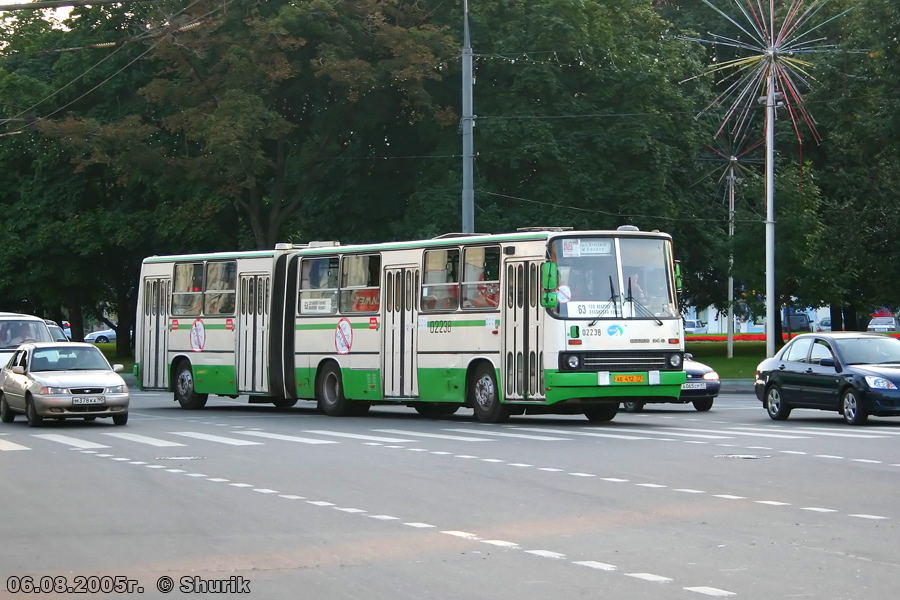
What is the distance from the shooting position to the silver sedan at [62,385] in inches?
1001

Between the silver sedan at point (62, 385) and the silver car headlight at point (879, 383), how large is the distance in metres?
12.3

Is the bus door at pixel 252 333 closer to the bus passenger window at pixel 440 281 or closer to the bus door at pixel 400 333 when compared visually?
the bus door at pixel 400 333

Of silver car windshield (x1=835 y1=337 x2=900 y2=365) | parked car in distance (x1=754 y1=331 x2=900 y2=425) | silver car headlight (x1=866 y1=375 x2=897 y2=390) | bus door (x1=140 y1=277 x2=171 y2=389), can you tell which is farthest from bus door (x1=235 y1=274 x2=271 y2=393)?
silver car headlight (x1=866 y1=375 x2=897 y2=390)

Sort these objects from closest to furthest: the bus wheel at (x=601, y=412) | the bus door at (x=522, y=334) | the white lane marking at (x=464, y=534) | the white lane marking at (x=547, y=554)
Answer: the white lane marking at (x=547, y=554) → the white lane marking at (x=464, y=534) → the bus door at (x=522, y=334) → the bus wheel at (x=601, y=412)

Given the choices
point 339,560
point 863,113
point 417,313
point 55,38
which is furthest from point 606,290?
point 55,38

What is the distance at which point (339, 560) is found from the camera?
1020cm

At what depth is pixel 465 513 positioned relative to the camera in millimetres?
12891

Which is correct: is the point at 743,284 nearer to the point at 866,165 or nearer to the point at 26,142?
the point at 866,165

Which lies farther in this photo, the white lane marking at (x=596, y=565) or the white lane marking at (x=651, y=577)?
the white lane marking at (x=596, y=565)

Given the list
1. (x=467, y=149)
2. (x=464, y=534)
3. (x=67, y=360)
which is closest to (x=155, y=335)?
(x=67, y=360)

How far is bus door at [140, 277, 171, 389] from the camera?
3419 cm

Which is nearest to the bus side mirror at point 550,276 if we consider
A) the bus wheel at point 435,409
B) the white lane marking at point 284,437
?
the white lane marking at point 284,437

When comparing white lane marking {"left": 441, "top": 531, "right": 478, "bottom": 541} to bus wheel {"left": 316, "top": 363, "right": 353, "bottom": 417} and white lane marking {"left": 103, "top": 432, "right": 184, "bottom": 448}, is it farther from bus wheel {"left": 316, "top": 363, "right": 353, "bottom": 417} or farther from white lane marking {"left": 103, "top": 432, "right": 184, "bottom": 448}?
bus wheel {"left": 316, "top": 363, "right": 353, "bottom": 417}

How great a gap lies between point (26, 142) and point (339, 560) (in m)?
46.7
